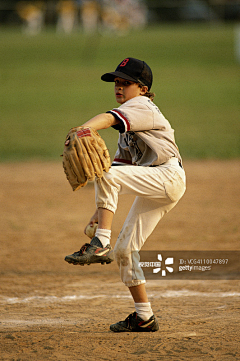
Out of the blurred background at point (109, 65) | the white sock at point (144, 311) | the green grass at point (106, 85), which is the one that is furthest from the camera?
the blurred background at point (109, 65)

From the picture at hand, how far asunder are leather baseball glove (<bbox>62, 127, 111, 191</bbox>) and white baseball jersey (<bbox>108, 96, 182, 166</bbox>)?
0.19 m

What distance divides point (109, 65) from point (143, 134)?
2442 cm

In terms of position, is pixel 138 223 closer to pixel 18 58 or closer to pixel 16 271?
pixel 16 271

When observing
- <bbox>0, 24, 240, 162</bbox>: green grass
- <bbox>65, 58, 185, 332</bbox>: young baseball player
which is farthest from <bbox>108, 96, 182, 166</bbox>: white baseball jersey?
<bbox>0, 24, 240, 162</bbox>: green grass

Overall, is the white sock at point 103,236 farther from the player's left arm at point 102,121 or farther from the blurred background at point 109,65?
the blurred background at point 109,65

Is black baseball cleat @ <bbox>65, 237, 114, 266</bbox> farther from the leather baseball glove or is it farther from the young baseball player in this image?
the leather baseball glove

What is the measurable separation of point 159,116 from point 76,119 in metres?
14.6

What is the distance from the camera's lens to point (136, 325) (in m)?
3.17

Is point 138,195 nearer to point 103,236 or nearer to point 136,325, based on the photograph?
point 103,236

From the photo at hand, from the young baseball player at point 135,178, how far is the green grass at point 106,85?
29.0 feet

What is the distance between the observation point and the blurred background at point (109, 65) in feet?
48.9

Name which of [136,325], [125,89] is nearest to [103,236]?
[136,325]

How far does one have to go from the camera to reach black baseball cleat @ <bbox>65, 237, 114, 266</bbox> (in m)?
2.65

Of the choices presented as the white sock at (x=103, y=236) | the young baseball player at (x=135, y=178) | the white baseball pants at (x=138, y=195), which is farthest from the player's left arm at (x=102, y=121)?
the white sock at (x=103, y=236)
